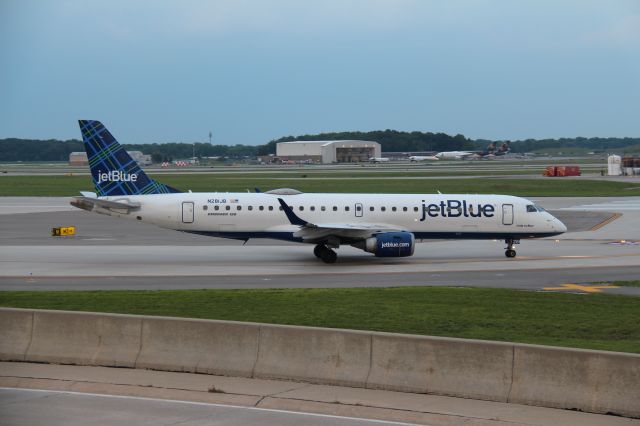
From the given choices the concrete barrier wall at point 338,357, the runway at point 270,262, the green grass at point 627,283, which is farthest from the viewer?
the runway at point 270,262

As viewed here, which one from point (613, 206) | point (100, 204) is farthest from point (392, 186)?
point (100, 204)

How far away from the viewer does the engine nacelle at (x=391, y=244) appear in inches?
1452

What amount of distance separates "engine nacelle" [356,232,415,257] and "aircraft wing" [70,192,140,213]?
32.3 ft

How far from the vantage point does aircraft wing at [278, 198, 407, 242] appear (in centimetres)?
3697

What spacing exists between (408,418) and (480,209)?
26663 millimetres

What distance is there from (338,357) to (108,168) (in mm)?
24949

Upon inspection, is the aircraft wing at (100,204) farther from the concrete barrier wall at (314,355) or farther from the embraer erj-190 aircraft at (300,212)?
the concrete barrier wall at (314,355)

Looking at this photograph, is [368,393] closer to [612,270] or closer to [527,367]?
[527,367]

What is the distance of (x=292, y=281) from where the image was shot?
32.1m

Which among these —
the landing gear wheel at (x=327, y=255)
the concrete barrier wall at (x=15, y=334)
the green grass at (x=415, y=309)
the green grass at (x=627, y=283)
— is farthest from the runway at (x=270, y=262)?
the concrete barrier wall at (x=15, y=334)

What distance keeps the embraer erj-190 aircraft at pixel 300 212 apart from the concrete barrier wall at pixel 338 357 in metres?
19.6

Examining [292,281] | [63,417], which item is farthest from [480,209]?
[63,417]

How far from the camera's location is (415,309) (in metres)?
22.5

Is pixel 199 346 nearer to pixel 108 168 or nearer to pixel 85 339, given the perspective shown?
pixel 85 339
